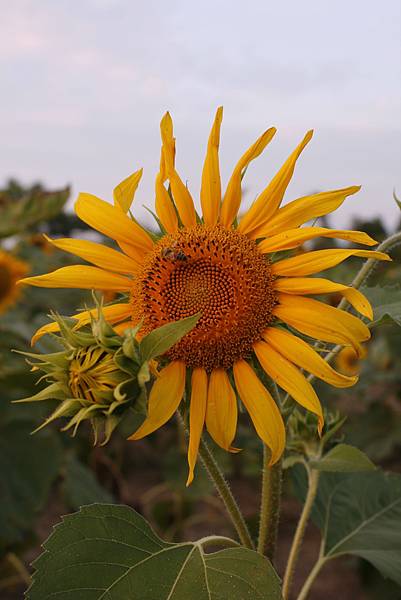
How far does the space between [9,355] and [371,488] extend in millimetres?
2273

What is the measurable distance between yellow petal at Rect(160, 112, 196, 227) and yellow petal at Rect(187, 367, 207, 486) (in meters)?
0.27

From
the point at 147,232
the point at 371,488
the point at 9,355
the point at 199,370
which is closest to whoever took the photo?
the point at 199,370

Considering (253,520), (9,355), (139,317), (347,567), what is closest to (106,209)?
(139,317)

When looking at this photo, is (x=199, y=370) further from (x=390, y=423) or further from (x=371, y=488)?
(x=390, y=423)

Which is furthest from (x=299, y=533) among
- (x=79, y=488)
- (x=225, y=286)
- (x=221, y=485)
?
(x=79, y=488)

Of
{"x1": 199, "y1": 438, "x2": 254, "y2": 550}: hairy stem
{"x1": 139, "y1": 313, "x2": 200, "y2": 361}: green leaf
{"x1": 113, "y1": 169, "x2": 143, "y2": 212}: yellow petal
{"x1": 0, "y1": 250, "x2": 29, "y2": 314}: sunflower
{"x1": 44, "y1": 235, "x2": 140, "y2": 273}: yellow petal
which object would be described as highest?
{"x1": 0, "y1": 250, "x2": 29, "y2": 314}: sunflower

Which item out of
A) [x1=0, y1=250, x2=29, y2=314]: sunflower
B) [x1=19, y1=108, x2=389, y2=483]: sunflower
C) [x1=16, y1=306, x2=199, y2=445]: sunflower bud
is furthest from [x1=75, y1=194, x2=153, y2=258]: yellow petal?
[x1=0, y1=250, x2=29, y2=314]: sunflower

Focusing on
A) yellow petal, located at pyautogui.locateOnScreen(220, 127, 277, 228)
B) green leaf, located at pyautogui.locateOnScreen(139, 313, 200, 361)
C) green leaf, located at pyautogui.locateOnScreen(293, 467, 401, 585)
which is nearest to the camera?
green leaf, located at pyautogui.locateOnScreen(139, 313, 200, 361)

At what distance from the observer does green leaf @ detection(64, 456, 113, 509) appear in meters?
2.30

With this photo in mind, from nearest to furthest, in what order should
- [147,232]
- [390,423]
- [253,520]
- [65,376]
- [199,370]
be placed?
[65,376] → [199,370] → [147,232] → [253,520] → [390,423]

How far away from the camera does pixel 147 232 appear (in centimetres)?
123

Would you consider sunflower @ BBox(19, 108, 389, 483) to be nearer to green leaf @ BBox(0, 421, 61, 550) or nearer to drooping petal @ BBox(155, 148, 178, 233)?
drooping petal @ BBox(155, 148, 178, 233)

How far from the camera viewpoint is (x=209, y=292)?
1162 millimetres

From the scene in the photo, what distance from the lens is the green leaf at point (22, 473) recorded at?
2.65 m
